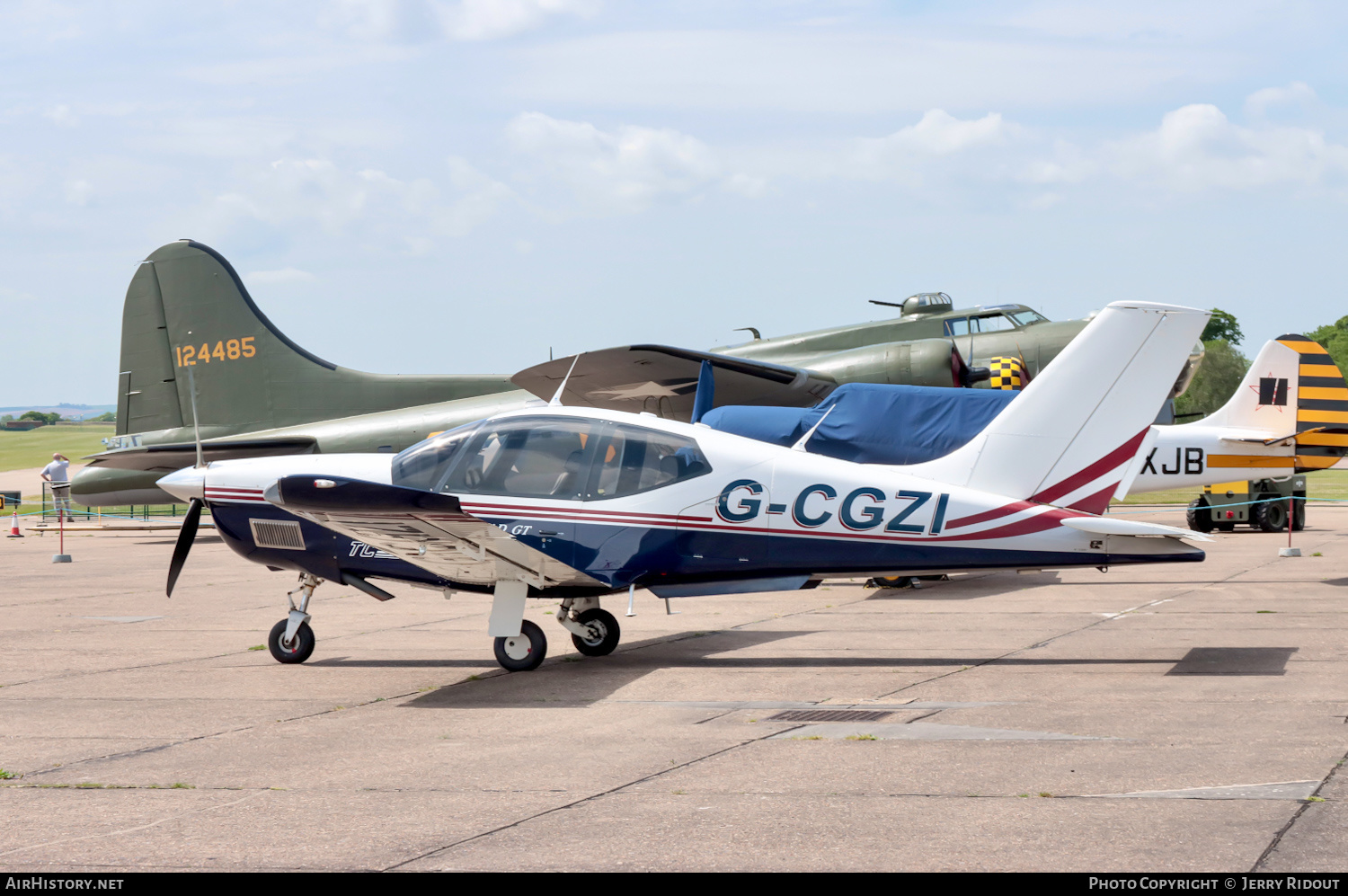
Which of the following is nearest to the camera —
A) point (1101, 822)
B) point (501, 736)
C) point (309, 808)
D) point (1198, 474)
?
point (1101, 822)

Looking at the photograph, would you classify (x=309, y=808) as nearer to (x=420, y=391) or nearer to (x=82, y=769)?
(x=82, y=769)

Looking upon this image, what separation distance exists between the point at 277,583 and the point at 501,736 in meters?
11.1

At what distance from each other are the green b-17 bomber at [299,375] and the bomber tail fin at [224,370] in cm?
3

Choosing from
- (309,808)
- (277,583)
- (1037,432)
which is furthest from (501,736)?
(277,583)

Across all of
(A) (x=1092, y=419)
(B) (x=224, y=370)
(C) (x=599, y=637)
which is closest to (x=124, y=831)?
(C) (x=599, y=637)

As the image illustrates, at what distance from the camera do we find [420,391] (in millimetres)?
24156

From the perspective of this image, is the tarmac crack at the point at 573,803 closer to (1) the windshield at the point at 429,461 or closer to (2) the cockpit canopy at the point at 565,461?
(2) the cockpit canopy at the point at 565,461

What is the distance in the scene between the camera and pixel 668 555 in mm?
9336

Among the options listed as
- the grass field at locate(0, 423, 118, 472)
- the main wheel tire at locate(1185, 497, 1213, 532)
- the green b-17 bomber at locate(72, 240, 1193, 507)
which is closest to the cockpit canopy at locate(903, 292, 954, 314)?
the green b-17 bomber at locate(72, 240, 1193, 507)

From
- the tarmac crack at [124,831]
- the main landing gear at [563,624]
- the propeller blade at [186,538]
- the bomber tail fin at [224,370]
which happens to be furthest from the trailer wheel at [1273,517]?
the tarmac crack at [124,831]

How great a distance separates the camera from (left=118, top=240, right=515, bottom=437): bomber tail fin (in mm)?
24188

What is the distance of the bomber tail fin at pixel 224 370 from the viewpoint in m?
24.2

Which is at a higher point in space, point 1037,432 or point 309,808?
point 1037,432

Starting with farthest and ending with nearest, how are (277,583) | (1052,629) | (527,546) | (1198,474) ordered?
(1198,474) < (277,583) < (1052,629) < (527,546)
